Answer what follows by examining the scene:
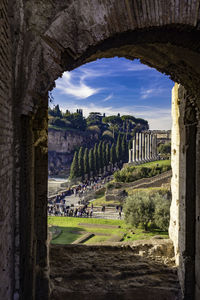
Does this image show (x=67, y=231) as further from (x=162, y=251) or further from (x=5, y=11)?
(x=5, y=11)

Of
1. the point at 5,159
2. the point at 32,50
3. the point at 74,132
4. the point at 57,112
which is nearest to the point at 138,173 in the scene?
the point at 32,50

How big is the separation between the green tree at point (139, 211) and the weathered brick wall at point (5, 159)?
12439 mm

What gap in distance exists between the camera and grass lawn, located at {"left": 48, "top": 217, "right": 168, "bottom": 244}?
12.8 m

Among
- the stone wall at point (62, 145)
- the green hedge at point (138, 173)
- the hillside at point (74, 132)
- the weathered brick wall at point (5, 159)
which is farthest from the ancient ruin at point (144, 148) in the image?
the weathered brick wall at point (5, 159)

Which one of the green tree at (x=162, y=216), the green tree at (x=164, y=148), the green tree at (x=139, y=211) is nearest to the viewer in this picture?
the green tree at (x=162, y=216)

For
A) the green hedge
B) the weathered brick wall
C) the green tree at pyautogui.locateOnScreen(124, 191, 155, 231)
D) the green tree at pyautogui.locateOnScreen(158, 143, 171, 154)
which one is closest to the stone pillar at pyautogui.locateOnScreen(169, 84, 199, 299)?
the weathered brick wall

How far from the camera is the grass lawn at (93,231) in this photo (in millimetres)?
12750

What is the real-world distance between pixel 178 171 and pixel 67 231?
9.59 metres

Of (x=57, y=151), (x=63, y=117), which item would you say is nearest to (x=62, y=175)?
(x=57, y=151)

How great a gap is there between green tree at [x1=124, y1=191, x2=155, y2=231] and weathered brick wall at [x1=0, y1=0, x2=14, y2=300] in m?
12.4

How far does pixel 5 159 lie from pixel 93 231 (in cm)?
1219

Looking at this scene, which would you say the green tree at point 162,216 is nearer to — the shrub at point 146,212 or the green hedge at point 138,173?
the shrub at point 146,212

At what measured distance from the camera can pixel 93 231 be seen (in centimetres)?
1420

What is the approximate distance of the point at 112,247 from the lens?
6492 millimetres
